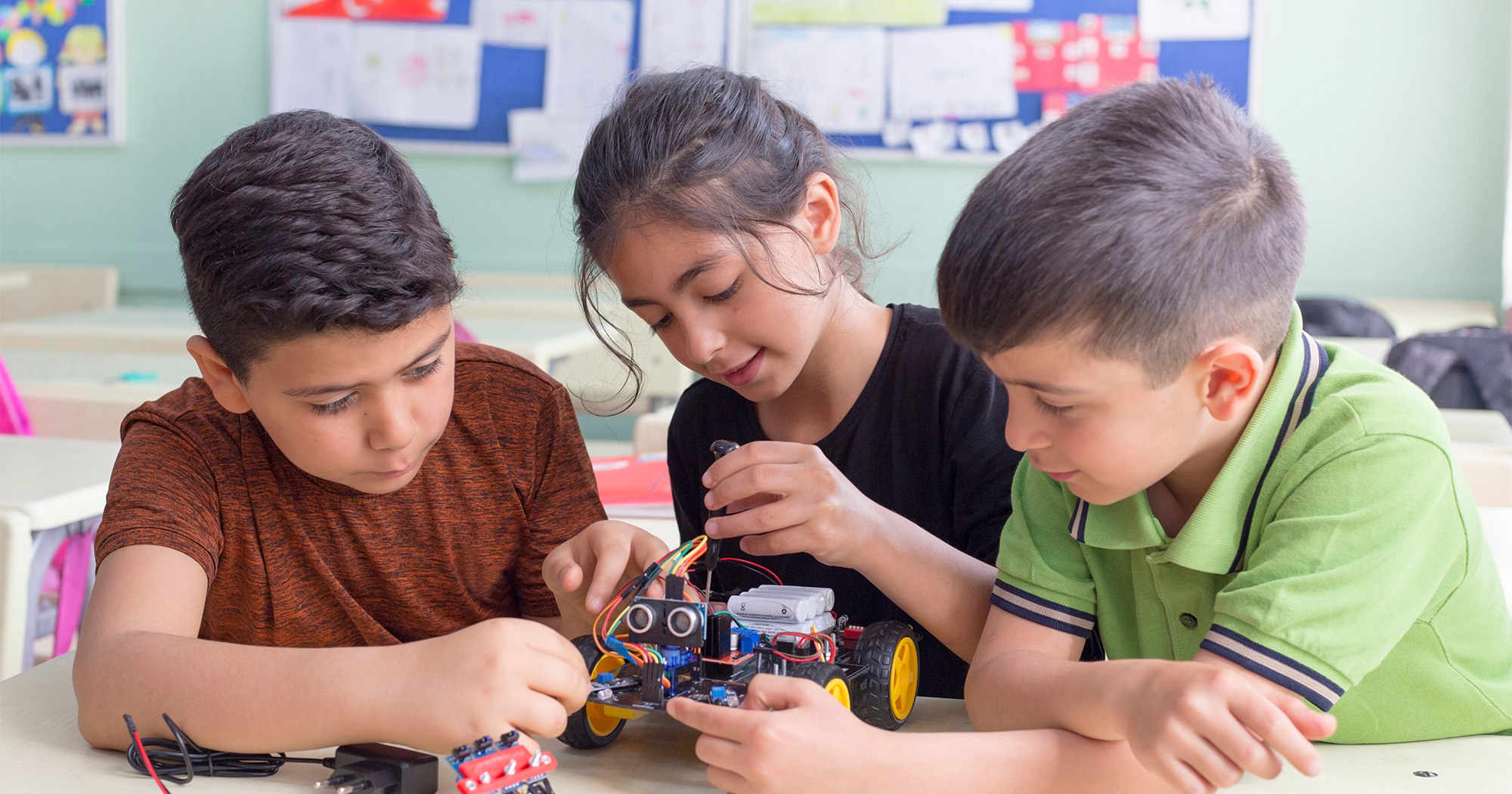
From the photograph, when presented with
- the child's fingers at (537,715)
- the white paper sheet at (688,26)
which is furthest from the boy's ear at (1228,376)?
the white paper sheet at (688,26)

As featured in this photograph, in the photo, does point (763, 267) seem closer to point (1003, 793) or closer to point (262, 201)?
point (262, 201)

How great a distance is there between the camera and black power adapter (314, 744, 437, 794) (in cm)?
70

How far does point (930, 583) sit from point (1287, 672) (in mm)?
310

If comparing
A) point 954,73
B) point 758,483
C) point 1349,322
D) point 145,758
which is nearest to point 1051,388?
point 758,483

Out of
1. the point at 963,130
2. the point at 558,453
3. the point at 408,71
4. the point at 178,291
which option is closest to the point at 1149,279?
the point at 558,453

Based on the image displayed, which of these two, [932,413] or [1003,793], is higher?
[932,413]

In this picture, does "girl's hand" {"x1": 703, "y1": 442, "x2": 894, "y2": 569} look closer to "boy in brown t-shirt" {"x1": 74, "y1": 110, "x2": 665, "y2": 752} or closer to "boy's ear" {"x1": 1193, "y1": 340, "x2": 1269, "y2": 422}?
"boy in brown t-shirt" {"x1": 74, "y1": 110, "x2": 665, "y2": 752}

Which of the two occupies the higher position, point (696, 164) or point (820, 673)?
point (696, 164)

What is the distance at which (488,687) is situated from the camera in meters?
0.72

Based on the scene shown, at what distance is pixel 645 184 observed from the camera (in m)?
1.09

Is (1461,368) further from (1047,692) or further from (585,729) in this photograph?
(585,729)

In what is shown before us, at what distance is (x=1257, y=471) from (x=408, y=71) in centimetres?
397

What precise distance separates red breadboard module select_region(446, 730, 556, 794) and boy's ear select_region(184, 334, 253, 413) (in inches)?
17.3

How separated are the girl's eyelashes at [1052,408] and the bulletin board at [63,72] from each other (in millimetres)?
4605
